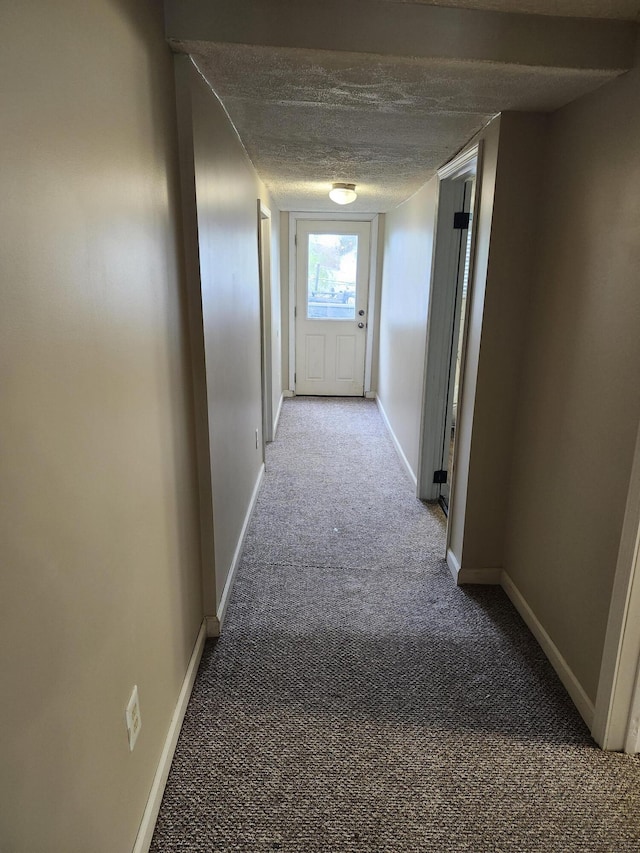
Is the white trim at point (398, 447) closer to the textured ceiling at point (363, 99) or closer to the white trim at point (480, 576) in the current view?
the white trim at point (480, 576)

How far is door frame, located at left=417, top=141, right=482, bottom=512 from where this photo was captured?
3037mm

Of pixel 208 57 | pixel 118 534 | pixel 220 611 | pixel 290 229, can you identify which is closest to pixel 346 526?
pixel 220 611

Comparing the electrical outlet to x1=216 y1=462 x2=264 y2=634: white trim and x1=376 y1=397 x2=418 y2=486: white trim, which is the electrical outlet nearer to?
x1=216 y1=462 x2=264 y2=634: white trim

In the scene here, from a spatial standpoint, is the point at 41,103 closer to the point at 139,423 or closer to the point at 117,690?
the point at 139,423

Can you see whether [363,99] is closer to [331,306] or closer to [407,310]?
A: [407,310]

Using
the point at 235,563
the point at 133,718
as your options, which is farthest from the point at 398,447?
the point at 133,718

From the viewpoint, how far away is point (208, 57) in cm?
160

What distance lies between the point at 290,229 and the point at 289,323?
3.30 ft

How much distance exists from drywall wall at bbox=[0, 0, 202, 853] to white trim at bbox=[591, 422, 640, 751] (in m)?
1.37

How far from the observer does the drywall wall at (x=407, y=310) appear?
3590 mm

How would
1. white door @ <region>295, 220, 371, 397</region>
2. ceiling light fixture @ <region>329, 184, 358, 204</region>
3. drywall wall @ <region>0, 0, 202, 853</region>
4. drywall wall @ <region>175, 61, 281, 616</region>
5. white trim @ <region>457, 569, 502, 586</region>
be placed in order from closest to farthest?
drywall wall @ <region>0, 0, 202, 853</region> < drywall wall @ <region>175, 61, 281, 616</region> < white trim @ <region>457, 569, 502, 586</region> < ceiling light fixture @ <region>329, 184, 358, 204</region> < white door @ <region>295, 220, 371, 397</region>

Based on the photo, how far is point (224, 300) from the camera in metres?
2.27

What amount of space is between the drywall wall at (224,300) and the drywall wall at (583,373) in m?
1.32

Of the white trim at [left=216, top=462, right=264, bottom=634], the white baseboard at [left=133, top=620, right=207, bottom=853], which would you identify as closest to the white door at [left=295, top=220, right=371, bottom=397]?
the white trim at [left=216, top=462, right=264, bottom=634]
